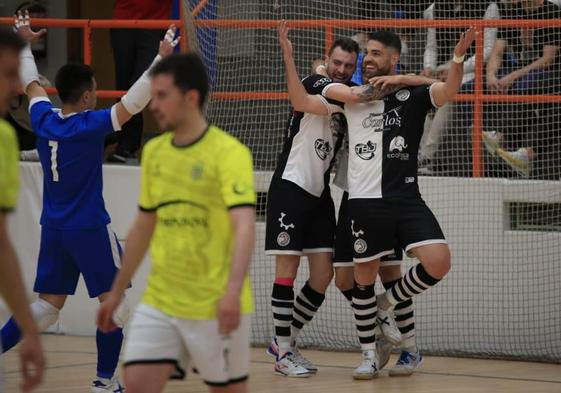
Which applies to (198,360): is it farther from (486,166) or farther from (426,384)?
(486,166)

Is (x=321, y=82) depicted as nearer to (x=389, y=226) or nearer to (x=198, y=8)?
(x=389, y=226)

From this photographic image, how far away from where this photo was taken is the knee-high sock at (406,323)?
29.3 ft

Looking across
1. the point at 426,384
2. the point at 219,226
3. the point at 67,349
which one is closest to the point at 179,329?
the point at 219,226

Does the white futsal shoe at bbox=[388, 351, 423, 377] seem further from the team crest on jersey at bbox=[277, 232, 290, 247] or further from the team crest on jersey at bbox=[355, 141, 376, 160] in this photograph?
the team crest on jersey at bbox=[355, 141, 376, 160]

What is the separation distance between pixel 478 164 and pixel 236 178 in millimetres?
5325

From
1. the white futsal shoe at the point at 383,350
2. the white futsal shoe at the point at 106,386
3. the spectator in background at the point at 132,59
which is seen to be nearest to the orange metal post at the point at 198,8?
the spectator in background at the point at 132,59

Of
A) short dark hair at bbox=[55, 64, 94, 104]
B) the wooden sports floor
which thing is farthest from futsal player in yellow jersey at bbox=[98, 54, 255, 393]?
the wooden sports floor

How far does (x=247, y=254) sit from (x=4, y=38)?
52.3 inches

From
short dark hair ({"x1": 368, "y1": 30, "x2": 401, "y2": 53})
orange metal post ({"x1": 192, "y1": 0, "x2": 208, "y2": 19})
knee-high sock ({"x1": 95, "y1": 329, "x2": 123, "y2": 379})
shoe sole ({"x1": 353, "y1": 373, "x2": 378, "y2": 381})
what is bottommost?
shoe sole ({"x1": 353, "y1": 373, "x2": 378, "y2": 381})

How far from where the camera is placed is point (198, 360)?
17.0 ft

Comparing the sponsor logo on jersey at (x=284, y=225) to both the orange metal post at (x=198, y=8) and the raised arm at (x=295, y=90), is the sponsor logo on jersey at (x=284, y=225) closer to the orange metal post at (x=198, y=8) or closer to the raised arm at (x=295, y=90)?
the raised arm at (x=295, y=90)

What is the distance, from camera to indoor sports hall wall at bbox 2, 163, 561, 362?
32.2ft

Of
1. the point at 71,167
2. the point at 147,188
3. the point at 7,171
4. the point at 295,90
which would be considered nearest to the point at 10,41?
the point at 7,171

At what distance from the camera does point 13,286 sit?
477 cm
